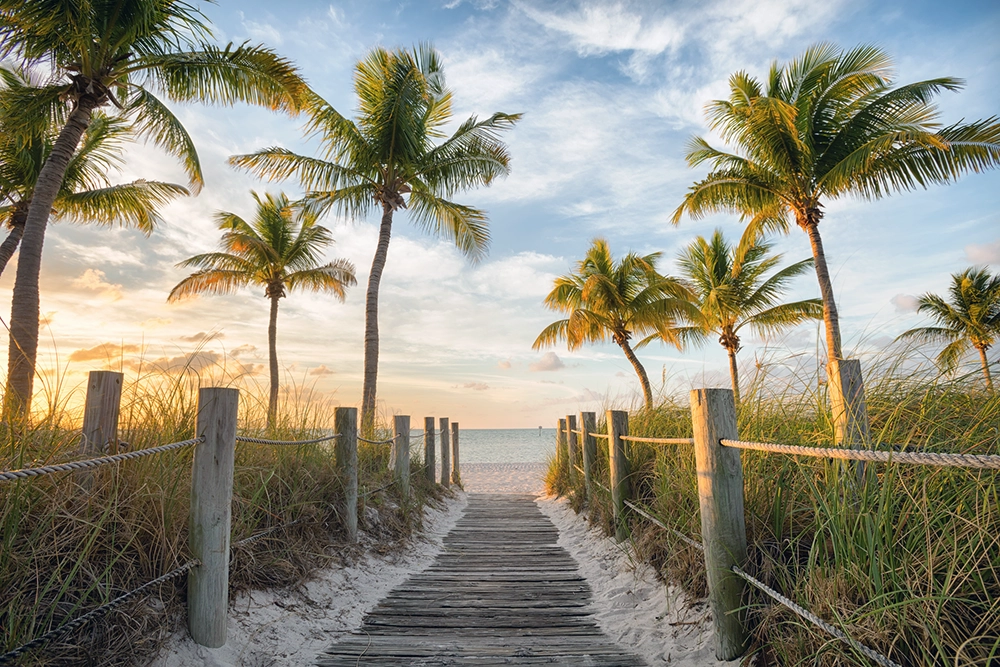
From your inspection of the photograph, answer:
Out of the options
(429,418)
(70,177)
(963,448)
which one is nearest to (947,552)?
(963,448)

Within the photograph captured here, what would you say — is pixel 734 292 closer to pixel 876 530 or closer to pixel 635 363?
pixel 635 363

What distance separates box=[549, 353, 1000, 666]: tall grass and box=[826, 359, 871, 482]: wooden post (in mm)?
135

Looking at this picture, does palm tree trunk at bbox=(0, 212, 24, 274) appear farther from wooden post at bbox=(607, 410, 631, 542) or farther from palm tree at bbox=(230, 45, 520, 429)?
wooden post at bbox=(607, 410, 631, 542)

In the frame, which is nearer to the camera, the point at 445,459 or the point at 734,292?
the point at 445,459

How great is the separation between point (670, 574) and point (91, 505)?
3431 mm

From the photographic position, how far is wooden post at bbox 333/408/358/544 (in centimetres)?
487

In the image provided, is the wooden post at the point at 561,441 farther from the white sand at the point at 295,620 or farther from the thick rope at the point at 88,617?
the thick rope at the point at 88,617

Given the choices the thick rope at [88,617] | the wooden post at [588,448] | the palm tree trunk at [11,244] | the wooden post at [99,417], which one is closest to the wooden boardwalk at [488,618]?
the thick rope at [88,617]

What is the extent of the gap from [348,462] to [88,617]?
9.08 ft

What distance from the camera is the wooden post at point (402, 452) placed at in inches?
263

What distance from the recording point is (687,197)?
1473 centimetres

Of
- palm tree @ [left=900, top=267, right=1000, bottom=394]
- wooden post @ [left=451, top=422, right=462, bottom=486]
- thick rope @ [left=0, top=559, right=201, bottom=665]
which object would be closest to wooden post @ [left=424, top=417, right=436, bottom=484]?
wooden post @ [left=451, top=422, right=462, bottom=486]

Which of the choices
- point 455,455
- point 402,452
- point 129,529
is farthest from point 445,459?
point 129,529

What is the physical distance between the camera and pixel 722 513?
9.12ft
